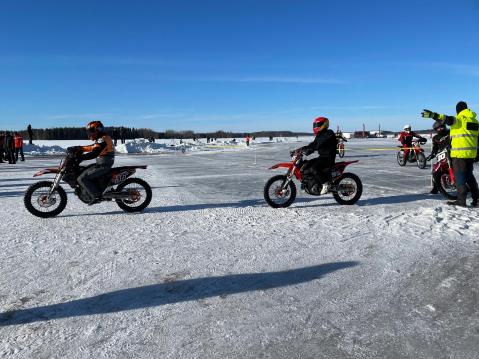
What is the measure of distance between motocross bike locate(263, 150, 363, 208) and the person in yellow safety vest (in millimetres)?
1915

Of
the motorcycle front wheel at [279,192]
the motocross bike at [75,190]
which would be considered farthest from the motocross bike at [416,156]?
the motocross bike at [75,190]

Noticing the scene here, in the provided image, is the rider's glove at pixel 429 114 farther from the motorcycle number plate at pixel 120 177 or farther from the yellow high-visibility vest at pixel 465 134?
the motorcycle number plate at pixel 120 177

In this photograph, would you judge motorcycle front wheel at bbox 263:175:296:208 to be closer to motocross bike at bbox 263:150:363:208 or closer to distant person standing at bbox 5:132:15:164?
motocross bike at bbox 263:150:363:208

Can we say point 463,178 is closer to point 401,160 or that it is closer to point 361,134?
point 401,160

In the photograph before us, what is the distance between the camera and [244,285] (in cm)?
416

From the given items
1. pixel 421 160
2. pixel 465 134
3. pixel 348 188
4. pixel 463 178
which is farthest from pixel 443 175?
pixel 421 160

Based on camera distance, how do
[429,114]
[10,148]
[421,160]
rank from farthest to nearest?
[10,148], [421,160], [429,114]

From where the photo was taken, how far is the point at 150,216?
772 centimetres

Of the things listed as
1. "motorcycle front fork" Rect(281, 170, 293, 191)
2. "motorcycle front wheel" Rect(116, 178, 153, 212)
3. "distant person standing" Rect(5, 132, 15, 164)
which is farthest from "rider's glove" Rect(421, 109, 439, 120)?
"distant person standing" Rect(5, 132, 15, 164)

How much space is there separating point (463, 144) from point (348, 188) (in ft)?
7.66

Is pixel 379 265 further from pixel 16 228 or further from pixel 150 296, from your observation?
pixel 16 228

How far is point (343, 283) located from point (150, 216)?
178 inches

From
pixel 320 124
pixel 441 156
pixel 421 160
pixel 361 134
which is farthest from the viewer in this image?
pixel 361 134

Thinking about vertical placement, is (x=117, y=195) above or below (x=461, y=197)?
above
